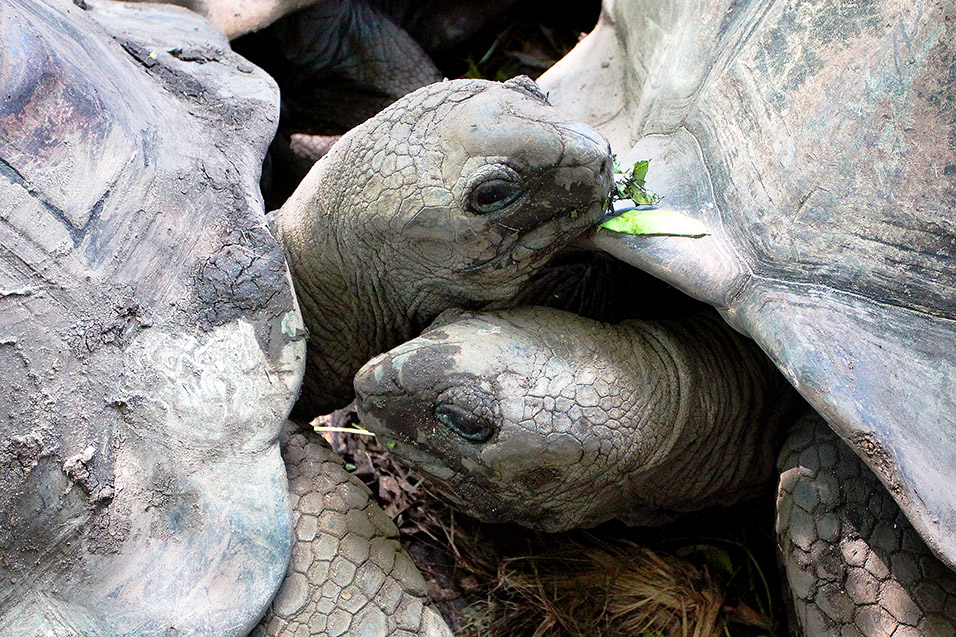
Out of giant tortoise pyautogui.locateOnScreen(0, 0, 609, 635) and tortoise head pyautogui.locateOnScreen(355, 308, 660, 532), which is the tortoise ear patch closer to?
giant tortoise pyautogui.locateOnScreen(0, 0, 609, 635)

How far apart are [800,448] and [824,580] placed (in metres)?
0.27

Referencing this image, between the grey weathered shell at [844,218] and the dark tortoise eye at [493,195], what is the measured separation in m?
0.23

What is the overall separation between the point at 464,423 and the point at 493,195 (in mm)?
478

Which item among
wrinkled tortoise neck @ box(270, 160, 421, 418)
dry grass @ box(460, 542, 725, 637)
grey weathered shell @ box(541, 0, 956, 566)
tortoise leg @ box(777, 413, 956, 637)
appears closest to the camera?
grey weathered shell @ box(541, 0, 956, 566)

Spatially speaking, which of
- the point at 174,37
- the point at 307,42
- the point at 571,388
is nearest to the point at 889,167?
the point at 571,388

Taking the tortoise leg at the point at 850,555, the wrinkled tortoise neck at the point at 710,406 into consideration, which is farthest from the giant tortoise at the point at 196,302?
the tortoise leg at the point at 850,555

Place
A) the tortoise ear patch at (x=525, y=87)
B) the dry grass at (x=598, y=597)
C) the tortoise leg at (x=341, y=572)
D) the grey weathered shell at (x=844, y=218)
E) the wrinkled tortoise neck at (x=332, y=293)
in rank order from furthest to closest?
the dry grass at (x=598, y=597)
the wrinkled tortoise neck at (x=332, y=293)
the tortoise ear patch at (x=525, y=87)
the tortoise leg at (x=341, y=572)
the grey weathered shell at (x=844, y=218)

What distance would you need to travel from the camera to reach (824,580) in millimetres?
1771

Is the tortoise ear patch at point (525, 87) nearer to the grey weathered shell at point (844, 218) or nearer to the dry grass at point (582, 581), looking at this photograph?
the grey weathered shell at point (844, 218)

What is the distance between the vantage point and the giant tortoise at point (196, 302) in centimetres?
160

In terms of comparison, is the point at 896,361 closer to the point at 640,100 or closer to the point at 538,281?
the point at 538,281

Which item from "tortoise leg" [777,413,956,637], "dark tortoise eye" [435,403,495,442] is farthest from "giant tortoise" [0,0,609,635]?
"tortoise leg" [777,413,956,637]

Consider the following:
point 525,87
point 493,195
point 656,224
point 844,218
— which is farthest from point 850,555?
point 525,87

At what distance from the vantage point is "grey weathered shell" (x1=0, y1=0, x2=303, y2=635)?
5.19 ft
